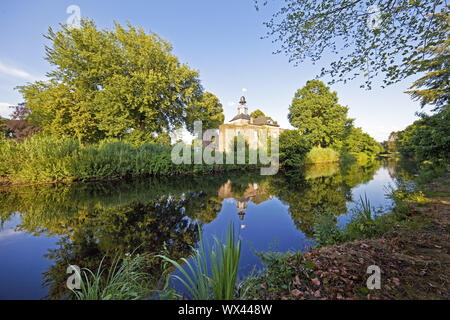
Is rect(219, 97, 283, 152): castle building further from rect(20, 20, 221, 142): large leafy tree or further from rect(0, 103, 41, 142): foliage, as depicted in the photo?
rect(0, 103, 41, 142): foliage

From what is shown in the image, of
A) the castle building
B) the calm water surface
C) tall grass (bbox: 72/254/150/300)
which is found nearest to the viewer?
tall grass (bbox: 72/254/150/300)

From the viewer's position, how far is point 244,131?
2862 cm

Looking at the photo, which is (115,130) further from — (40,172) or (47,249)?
(47,249)

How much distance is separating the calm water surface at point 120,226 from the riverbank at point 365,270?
2.25 ft

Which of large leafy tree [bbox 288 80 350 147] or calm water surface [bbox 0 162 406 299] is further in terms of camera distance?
large leafy tree [bbox 288 80 350 147]

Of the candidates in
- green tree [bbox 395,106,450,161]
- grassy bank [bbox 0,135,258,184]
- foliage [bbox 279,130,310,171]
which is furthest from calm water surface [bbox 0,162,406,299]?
foliage [bbox 279,130,310,171]

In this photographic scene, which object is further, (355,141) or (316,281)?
(355,141)

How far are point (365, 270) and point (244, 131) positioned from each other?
2749 cm

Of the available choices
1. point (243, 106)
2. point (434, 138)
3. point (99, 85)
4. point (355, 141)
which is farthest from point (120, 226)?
point (355, 141)

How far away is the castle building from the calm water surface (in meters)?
12.5

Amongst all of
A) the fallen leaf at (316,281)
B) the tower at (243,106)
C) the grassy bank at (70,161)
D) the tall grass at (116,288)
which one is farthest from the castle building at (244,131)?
the fallen leaf at (316,281)

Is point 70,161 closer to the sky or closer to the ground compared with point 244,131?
closer to the ground

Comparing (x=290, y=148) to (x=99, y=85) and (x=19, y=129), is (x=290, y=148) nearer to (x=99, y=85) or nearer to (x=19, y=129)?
(x=99, y=85)

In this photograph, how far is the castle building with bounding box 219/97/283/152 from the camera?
2108 centimetres
